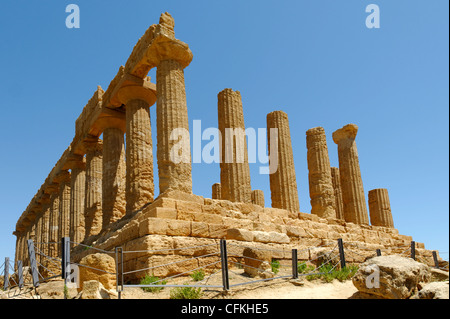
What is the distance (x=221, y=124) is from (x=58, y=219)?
15.4 meters

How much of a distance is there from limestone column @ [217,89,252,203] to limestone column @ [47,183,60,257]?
14.6 meters

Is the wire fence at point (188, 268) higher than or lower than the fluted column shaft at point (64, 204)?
lower

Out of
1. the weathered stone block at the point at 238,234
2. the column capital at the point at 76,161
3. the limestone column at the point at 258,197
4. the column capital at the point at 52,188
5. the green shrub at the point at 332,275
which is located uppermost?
the column capital at the point at 76,161

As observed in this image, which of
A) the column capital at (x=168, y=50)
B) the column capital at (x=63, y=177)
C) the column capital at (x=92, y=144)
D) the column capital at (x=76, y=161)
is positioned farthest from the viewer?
the column capital at (x=63, y=177)

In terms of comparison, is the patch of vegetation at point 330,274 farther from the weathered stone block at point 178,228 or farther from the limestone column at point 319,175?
the limestone column at point 319,175

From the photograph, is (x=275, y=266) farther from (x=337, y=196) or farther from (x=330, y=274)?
(x=337, y=196)

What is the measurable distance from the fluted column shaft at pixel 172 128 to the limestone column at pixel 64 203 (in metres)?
14.3

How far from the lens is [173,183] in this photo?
14.3 metres

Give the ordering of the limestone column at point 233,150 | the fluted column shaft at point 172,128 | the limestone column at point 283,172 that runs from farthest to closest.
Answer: the limestone column at point 283,172 → the limestone column at point 233,150 → the fluted column shaft at point 172,128

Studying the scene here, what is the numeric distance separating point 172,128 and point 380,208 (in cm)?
1770

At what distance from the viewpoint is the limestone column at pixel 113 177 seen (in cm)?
1883

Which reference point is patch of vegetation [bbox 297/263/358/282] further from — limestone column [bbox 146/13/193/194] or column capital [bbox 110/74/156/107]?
column capital [bbox 110/74/156/107]

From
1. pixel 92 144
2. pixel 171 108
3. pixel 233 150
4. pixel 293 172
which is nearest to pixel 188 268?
pixel 171 108

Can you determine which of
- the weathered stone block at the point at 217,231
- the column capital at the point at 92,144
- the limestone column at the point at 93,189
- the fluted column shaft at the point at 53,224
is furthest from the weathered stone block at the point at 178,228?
the fluted column shaft at the point at 53,224
